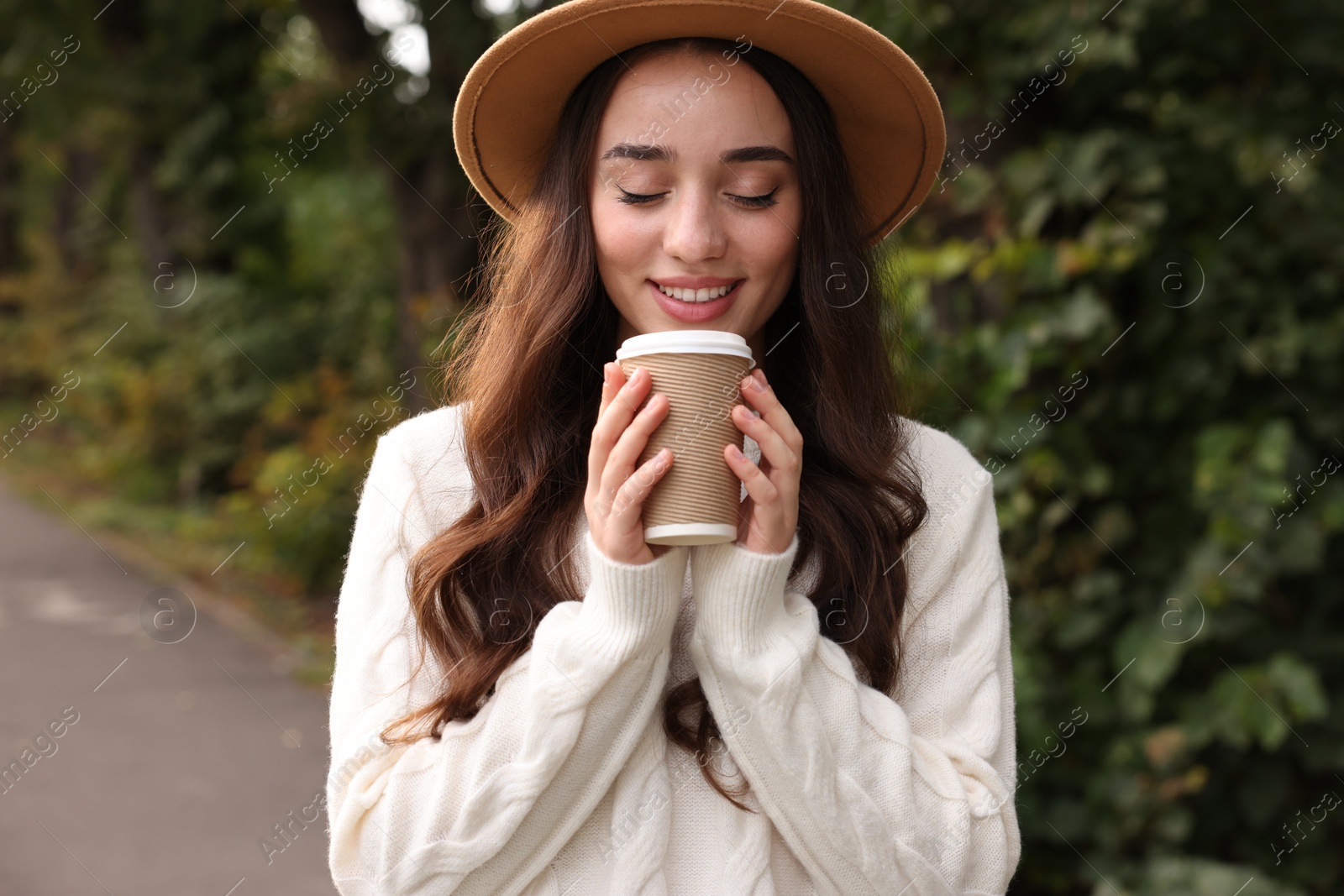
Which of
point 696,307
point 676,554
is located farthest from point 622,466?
point 696,307

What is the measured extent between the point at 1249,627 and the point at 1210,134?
138 cm

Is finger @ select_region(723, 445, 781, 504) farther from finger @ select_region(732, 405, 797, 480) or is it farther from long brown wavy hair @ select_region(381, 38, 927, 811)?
long brown wavy hair @ select_region(381, 38, 927, 811)

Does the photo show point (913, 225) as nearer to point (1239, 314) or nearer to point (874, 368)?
point (1239, 314)

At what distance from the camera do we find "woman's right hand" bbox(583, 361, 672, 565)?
141cm

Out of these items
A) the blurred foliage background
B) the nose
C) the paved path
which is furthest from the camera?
Answer: the paved path

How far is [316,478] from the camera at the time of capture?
7020 mm

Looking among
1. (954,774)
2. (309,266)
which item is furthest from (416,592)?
(309,266)

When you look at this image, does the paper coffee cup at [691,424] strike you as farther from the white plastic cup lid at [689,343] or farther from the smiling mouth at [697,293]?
the smiling mouth at [697,293]

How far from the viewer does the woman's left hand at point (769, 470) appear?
145 centimetres

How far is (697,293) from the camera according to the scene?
168 centimetres

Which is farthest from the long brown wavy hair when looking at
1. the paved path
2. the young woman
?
the paved path

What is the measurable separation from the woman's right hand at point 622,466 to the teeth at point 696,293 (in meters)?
0.26

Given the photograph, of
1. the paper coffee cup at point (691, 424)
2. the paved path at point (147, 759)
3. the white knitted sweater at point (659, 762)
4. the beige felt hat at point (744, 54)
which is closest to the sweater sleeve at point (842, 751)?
the white knitted sweater at point (659, 762)

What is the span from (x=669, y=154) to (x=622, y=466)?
1.58 feet
